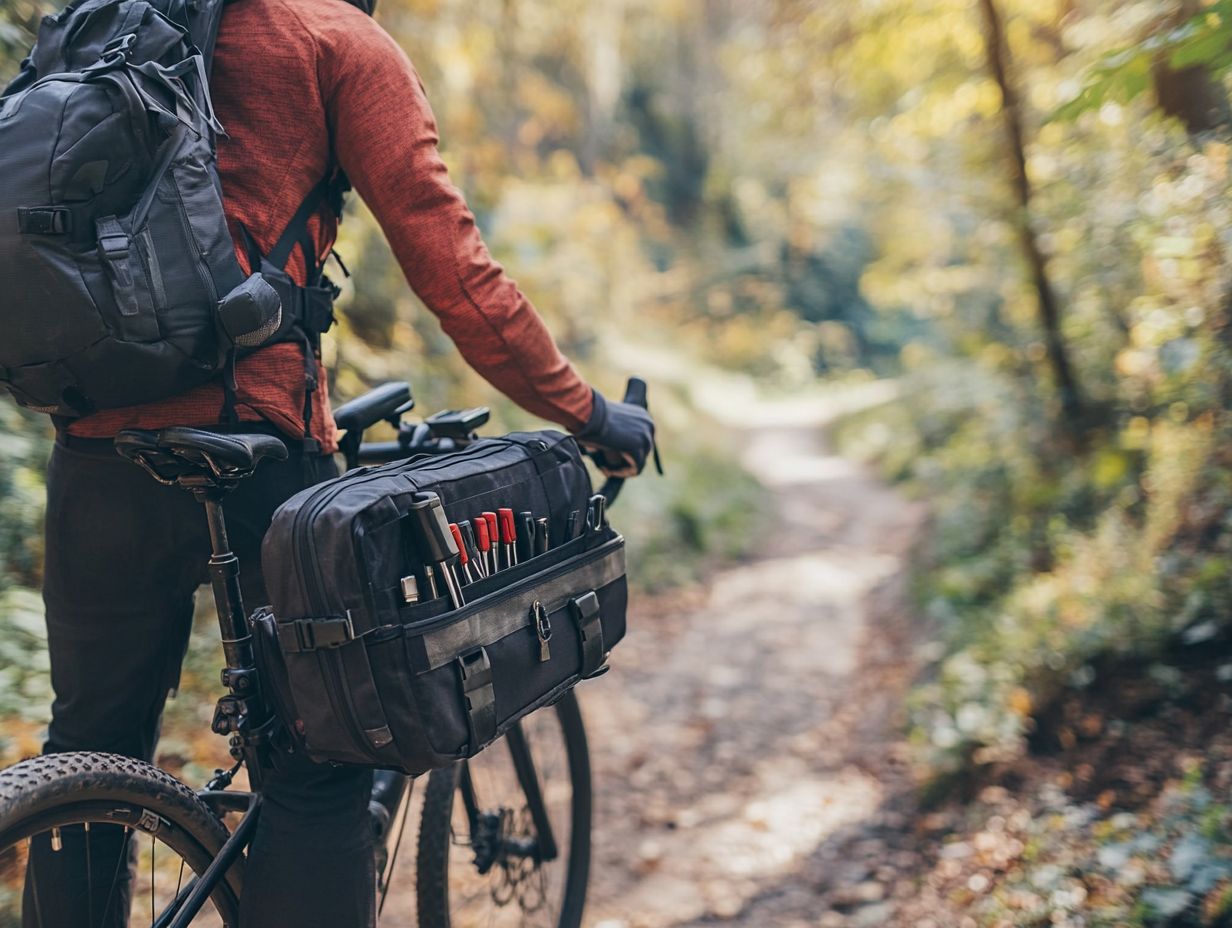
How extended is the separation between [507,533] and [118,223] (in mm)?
778

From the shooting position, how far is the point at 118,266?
1400 mm

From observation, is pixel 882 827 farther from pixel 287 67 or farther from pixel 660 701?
pixel 287 67

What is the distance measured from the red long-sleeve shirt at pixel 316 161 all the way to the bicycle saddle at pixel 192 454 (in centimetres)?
12

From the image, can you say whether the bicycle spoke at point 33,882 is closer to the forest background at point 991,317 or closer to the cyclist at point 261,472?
the cyclist at point 261,472

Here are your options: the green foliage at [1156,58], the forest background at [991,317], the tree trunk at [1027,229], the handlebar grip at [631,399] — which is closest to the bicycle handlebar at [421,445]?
the handlebar grip at [631,399]

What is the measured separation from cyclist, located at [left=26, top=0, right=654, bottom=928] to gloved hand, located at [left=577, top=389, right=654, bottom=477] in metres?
0.46

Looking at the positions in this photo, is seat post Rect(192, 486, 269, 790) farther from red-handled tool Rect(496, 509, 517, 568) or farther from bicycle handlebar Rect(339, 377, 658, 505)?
bicycle handlebar Rect(339, 377, 658, 505)

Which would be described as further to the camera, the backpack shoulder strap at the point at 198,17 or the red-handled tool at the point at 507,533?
the red-handled tool at the point at 507,533

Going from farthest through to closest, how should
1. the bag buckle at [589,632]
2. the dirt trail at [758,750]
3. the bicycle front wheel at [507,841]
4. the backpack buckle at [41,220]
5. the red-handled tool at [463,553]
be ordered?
the dirt trail at [758,750], the bicycle front wheel at [507,841], the bag buckle at [589,632], the red-handled tool at [463,553], the backpack buckle at [41,220]

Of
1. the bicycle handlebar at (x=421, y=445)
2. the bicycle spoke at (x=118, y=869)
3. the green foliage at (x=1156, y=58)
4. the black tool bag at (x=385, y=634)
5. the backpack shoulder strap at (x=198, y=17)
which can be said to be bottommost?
the bicycle spoke at (x=118, y=869)

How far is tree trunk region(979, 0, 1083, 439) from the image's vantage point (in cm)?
598

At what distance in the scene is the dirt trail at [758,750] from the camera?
345cm

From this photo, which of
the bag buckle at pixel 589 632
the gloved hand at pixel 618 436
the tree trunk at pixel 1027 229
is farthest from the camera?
the tree trunk at pixel 1027 229

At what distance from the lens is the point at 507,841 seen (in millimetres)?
2451
